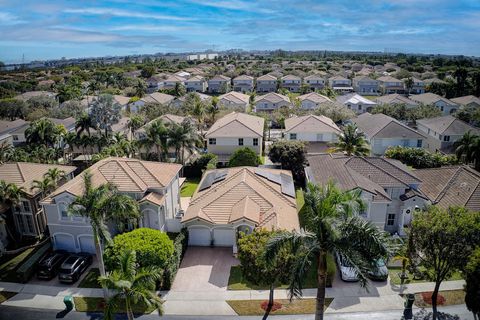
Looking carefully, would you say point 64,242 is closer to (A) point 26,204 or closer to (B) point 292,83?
(A) point 26,204

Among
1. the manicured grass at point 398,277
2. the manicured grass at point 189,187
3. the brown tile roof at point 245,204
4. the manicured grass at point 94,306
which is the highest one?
the brown tile roof at point 245,204

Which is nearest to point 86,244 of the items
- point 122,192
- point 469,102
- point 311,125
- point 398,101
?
A: point 122,192

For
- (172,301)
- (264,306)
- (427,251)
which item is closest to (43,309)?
(172,301)

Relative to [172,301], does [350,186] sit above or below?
above

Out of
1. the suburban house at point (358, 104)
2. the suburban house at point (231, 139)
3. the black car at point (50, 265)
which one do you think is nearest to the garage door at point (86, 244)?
the black car at point (50, 265)

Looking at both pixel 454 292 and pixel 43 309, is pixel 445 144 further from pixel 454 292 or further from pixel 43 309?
pixel 43 309

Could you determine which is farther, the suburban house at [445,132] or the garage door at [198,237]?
the suburban house at [445,132]

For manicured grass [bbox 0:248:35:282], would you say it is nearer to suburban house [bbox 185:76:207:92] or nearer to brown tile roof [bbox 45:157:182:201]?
brown tile roof [bbox 45:157:182:201]

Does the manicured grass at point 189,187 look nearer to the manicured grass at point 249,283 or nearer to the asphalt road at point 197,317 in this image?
the manicured grass at point 249,283
